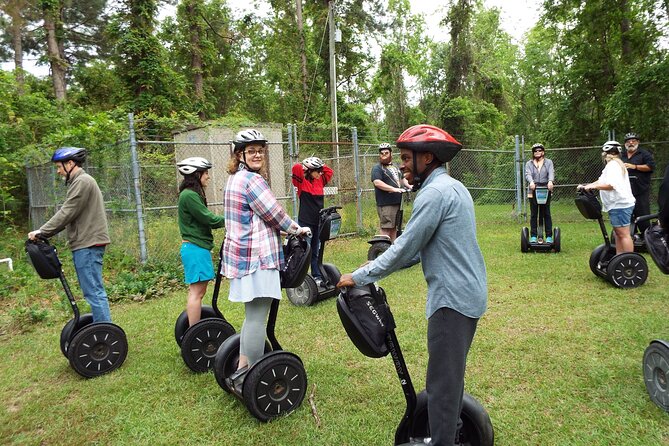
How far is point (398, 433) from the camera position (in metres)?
2.64

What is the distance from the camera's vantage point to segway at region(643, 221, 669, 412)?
3188 millimetres

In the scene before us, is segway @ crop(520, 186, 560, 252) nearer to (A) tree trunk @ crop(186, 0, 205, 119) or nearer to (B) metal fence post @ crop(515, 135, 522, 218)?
Answer: (B) metal fence post @ crop(515, 135, 522, 218)

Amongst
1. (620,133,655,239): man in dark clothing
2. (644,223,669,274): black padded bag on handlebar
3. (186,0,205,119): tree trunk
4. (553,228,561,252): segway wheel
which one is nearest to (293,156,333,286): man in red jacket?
(644,223,669,274): black padded bag on handlebar

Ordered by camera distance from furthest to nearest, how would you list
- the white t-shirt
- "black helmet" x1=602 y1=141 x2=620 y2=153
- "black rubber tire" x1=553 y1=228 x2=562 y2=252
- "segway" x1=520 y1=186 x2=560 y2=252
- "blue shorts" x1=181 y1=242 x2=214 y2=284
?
1. "black rubber tire" x1=553 y1=228 x2=562 y2=252
2. "segway" x1=520 y1=186 x2=560 y2=252
3. "black helmet" x1=602 y1=141 x2=620 y2=153
4. the white t-shirt
5. "blue shorts" x1=181 y1=242 x2=214 y2=284

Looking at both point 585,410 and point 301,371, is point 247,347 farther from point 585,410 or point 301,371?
point 585,410

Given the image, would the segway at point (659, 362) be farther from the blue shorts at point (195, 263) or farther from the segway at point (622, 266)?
the blue shorts at point (195, 263)

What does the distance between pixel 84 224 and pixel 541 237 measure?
8.24 m

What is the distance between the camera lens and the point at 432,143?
2.24 meters

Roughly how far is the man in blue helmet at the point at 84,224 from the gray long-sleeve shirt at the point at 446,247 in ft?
11.7

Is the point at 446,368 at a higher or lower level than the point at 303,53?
lower

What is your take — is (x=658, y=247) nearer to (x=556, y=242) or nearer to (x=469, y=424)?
(x=469, y=424)

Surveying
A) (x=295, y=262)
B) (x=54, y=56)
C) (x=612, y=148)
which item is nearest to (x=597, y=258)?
(x=612, y=148)

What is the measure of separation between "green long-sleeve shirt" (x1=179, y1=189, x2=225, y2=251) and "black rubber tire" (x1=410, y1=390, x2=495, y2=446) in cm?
246

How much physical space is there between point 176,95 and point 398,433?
742 inches
